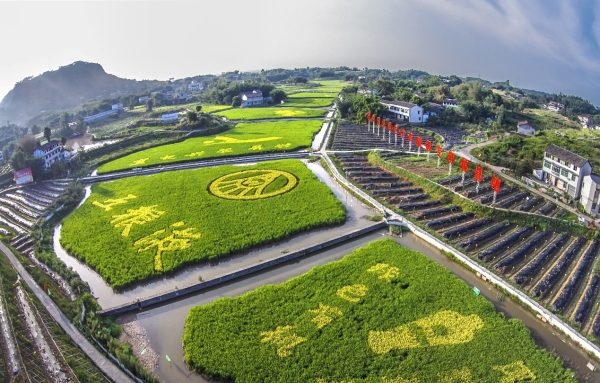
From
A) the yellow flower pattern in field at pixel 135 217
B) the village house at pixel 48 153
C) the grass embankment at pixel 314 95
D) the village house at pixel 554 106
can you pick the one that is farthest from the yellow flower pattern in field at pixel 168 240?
the village house at pixel 554 106

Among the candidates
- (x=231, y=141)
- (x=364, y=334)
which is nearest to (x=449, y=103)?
(x=231, y=141)

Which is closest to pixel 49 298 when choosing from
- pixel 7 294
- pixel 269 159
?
pixel 7 294

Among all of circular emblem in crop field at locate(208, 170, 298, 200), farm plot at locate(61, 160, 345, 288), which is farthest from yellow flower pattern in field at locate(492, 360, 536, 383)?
circular emblem in crop field at locate(208, 170, 298, 200)

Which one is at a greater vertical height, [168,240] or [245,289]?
[168,240]

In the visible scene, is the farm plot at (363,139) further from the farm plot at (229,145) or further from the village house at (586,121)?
the village house at (586,121)

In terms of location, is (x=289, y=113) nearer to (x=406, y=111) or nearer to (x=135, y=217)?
(x=406, y=111)

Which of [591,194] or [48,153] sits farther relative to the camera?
[48,153]

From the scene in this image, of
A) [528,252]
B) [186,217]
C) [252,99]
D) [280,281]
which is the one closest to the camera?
[280,281]
